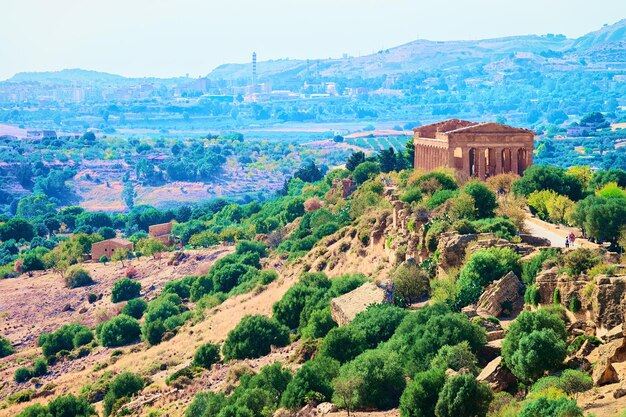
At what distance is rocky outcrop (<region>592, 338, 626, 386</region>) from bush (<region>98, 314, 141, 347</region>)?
32692 millimetres

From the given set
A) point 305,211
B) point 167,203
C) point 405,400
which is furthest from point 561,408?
point 167,203

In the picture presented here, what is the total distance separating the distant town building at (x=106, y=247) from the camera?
278ft

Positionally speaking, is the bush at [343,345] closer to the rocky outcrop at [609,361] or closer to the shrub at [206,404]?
the shrub at [206,404]

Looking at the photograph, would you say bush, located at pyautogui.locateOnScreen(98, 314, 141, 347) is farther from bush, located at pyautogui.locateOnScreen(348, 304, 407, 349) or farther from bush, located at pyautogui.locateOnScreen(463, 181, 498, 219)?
bush, located at pyautogui.locateOnScreen(348, 304, 407, 349)

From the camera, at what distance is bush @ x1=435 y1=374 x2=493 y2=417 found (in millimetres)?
25422

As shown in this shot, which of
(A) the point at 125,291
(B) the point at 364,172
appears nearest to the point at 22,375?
(A) the point at 125,291

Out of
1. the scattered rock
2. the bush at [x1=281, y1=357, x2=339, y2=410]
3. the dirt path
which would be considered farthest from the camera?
the dirt path

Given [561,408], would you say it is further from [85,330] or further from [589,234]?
[85,330]

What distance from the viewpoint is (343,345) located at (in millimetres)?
34156

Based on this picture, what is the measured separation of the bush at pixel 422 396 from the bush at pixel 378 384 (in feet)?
7.06

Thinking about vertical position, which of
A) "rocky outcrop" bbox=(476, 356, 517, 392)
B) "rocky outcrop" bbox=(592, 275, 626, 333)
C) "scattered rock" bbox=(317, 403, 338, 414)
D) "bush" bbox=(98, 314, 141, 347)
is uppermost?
"rocky outcrop" bbox=(592, 275, 626, 333)

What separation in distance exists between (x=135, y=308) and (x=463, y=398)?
3990 centimetres

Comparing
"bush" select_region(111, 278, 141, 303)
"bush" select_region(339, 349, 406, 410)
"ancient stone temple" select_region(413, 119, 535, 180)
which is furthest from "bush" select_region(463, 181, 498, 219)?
"bush" select_region(111, 278, 141, 303)

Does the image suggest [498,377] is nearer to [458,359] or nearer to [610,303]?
[458,359]
